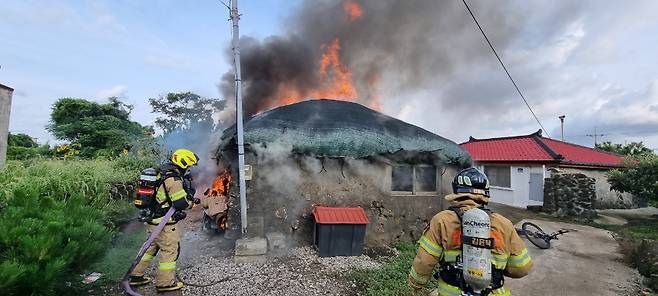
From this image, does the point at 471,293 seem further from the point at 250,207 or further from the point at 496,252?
the point at 250,207

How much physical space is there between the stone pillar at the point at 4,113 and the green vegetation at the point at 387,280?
12.3m

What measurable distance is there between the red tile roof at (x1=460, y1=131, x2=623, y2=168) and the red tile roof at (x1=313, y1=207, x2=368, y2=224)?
11382 millimetres

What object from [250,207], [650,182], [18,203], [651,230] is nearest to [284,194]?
[250,207]

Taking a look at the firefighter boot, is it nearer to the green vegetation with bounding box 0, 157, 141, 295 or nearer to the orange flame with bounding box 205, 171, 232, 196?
the green vegetation with bounding box 0, 157, 141, 295

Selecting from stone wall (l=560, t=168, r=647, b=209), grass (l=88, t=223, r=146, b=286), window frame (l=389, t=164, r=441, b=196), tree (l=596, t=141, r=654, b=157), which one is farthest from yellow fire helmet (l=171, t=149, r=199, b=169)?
tree (l=596, t=141, r=654, b=157)

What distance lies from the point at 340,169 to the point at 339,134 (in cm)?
88

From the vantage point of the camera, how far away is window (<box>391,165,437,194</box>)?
884 centimetres

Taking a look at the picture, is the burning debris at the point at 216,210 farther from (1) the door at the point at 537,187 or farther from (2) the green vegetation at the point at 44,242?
(1) the door at the point at 537,187

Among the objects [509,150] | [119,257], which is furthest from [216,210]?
[509,150]

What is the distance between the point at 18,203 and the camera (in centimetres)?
394

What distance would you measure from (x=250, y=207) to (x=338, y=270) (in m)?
2.44

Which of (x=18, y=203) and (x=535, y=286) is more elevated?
(x=18, y=203)

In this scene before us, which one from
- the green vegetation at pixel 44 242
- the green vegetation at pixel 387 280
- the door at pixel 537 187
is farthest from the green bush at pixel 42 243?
the door at pixel 537 187

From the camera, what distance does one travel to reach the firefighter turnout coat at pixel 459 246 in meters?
2.73
